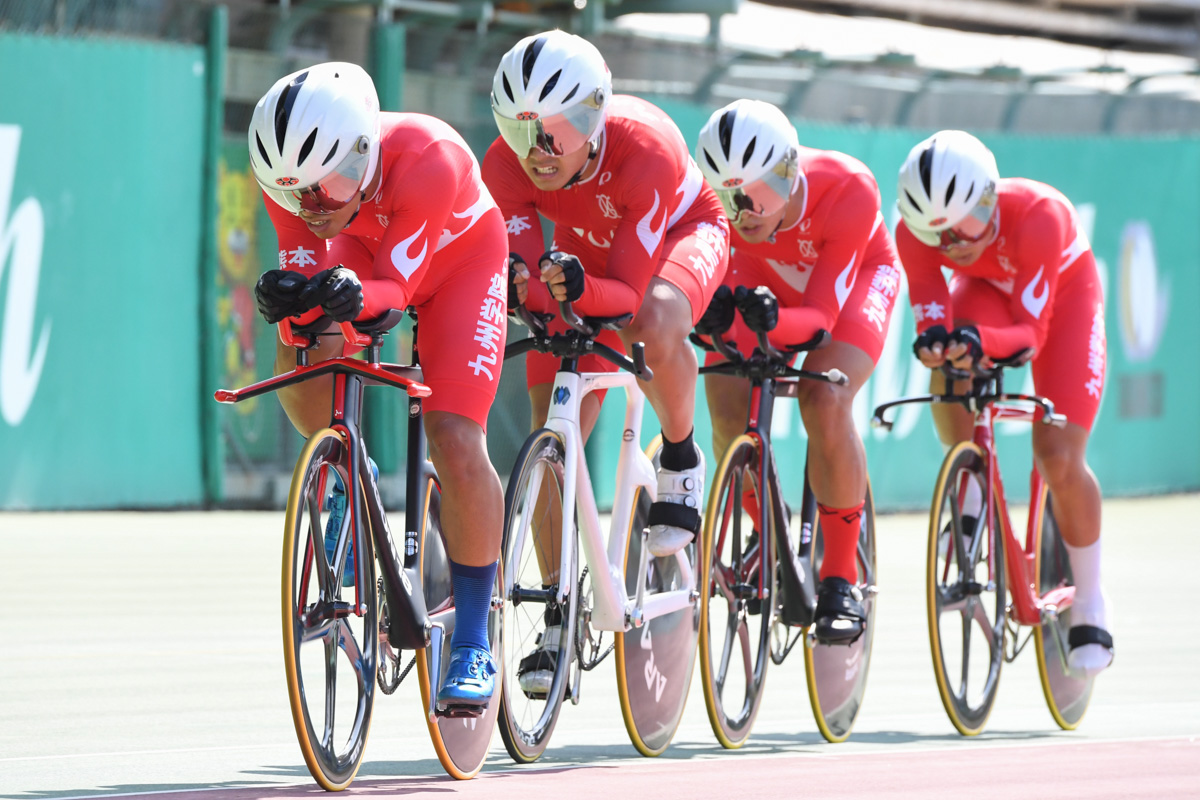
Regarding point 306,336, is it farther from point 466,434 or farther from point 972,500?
point 972,500

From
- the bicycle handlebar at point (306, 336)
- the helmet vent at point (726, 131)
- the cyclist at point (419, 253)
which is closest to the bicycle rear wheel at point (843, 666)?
the helmet vent at point (726, 131)

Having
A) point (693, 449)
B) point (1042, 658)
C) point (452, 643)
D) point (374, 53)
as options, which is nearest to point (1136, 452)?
point (374, 53)

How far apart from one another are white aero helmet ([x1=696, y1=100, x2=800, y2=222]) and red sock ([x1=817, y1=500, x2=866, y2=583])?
1.07m

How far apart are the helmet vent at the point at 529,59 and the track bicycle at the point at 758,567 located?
136cm

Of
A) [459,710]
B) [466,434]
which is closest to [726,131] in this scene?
[466,434]

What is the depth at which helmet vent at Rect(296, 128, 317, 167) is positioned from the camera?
4.67 m

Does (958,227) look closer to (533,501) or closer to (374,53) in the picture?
(533,501)

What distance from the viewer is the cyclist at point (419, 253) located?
→ 471cm

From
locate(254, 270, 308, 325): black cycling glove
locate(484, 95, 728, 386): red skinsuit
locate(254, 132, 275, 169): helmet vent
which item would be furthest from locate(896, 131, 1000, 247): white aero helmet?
locate(254, 270, 308, 325): black cycling glove

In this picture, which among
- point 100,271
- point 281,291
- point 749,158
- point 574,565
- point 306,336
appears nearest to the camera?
point 281,291

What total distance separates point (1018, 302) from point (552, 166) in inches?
94.3

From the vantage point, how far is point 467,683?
4.96 m

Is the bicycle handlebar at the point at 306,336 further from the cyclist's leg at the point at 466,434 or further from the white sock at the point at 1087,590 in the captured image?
the white sock at the point at 1087,590

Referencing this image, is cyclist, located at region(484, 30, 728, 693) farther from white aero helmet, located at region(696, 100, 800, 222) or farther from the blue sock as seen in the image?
the blue sock
